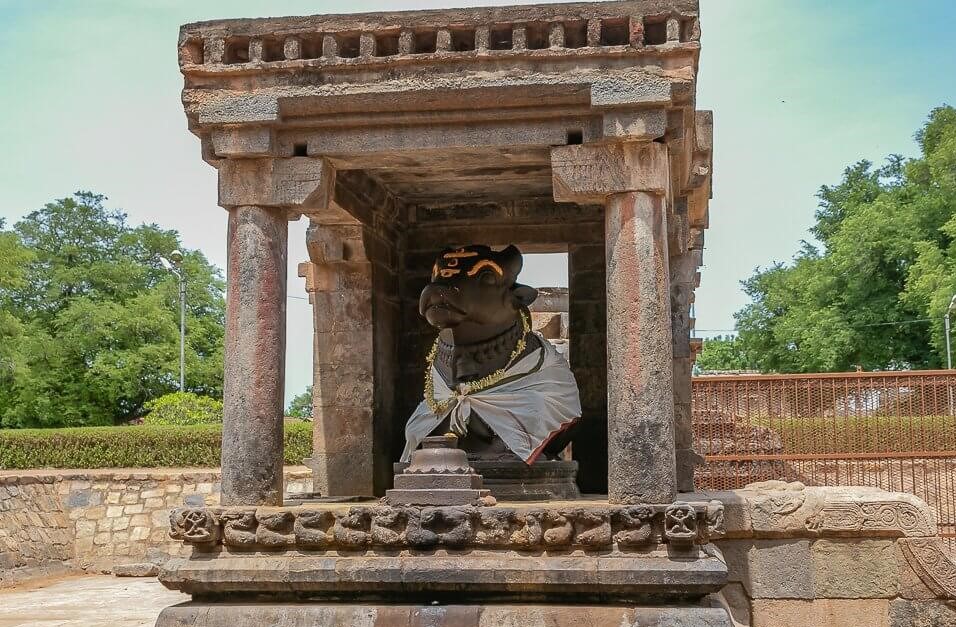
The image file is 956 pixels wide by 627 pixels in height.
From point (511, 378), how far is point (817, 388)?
23.6 ft

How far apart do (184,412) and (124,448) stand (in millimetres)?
6101

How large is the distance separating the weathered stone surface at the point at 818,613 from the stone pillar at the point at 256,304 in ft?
11.0

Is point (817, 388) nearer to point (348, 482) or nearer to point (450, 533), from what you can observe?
point (348, 482)

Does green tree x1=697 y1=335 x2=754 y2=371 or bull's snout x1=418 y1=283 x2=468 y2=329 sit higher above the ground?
green tree x1=697 y1=335 x2=754 y2=371

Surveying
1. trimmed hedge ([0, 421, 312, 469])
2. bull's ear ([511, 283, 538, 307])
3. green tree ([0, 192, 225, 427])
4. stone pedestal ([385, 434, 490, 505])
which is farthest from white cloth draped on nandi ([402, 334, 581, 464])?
green tree ([0, 192, 225, 427])

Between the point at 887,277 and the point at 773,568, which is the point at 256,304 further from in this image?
the point at 887,277

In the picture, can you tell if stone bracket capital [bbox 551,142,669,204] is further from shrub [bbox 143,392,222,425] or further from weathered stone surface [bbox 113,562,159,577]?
shrub [bbox 143,392,222,425]

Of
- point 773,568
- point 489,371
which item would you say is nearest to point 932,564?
point 773,568

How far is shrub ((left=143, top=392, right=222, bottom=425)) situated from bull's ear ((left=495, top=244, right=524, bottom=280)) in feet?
58.0

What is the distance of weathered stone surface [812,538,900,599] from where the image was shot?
24.7ft

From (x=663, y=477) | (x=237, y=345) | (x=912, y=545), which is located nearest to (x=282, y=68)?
(x=237, y=345)

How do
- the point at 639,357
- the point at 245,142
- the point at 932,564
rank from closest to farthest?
the point at 639,357, the point at 245,142, the point at 932,564

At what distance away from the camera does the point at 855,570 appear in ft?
24.8

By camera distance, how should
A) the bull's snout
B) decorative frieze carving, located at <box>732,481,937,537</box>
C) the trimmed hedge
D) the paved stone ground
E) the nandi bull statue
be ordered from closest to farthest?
decorative frieze carving, located at <box>732,481,937,537</box> → the nandi bull statue → the bull's snout → the paved stone ground → the trimmed hedge
